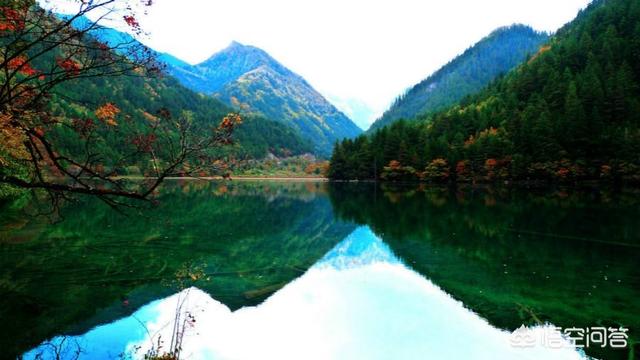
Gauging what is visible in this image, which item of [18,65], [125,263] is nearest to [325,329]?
[18,65]

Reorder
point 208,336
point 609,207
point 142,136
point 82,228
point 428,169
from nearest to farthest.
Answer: point 142,136 < point 208,336 < point 82,228 < point 609,207 < point 428,169

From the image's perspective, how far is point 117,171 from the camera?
9.27 meters

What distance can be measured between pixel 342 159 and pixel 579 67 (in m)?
76.5

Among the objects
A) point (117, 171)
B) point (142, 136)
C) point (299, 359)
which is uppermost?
point (142, 136)

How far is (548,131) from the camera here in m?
90.6

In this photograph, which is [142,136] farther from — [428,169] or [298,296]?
[428,169]

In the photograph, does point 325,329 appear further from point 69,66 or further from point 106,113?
point 69,66

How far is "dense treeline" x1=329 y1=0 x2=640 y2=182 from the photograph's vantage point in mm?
85125

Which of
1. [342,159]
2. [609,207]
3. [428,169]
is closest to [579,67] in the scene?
[428,169]

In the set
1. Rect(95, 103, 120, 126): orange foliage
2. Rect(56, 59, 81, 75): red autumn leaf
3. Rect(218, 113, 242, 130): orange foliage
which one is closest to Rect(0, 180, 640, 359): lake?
Rect(95, 103, 120, 126): orange foliage

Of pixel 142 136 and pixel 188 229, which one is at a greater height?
pixel 142 136

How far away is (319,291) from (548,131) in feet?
292
